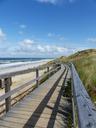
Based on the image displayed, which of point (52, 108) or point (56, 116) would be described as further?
point (52, 108)

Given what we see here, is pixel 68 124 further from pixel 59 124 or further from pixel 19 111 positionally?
pixel 19 111

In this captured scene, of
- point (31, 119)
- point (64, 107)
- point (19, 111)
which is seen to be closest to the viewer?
point (31, 119)

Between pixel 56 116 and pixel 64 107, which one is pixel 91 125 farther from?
pixel 64 107

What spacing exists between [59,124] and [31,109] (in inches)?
67.7

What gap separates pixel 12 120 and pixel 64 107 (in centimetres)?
203

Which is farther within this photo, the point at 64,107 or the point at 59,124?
the point at 64,107

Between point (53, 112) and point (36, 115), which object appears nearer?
point (36, 115)

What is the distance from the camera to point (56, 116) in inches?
252

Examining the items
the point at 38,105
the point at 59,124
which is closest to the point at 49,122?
the point at 59,124

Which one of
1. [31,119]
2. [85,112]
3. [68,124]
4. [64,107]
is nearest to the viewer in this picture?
[85,112]

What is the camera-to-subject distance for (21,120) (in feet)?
19.8

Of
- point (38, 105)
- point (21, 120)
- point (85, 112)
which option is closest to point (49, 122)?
point (21, 120)

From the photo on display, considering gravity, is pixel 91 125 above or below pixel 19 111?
above

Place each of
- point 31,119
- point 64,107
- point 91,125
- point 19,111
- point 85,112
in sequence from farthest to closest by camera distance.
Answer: point 64,107, point 19,111, point 31,119, point 85,112, point 91,125
